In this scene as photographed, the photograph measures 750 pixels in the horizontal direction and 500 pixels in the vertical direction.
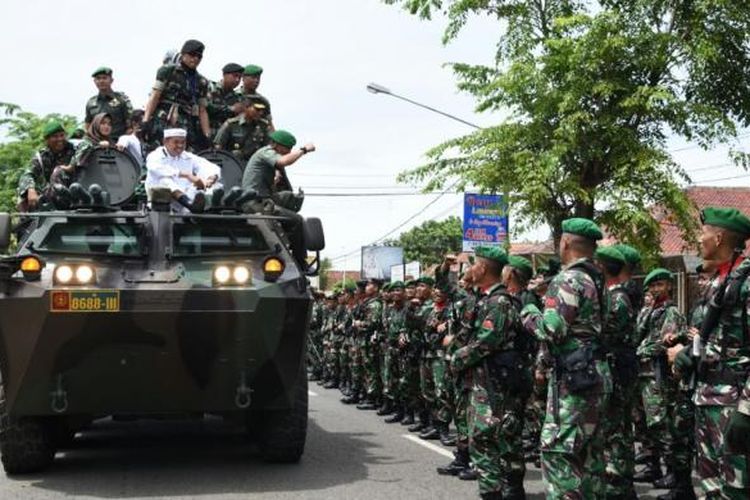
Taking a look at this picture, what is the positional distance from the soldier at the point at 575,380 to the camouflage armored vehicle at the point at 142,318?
2.46m

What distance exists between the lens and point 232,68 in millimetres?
10570

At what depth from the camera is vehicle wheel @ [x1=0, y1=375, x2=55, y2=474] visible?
7.59 metres

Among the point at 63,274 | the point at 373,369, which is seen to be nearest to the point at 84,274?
the point at 63,274

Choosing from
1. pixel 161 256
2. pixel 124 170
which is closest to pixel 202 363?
pixel 161 256

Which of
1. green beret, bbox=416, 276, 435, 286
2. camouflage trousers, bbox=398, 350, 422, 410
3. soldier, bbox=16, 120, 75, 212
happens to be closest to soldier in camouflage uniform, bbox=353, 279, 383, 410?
green beret, bbox=416, 276, 435, 286

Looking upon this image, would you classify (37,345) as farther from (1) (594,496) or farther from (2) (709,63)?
(2) (709,63)

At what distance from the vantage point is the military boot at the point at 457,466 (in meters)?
8.29

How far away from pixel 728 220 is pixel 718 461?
3.94 ft

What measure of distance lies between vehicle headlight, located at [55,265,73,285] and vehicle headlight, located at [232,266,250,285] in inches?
44.9

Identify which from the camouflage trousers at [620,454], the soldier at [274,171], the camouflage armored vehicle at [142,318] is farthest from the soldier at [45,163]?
the camouflage trousers at [620,454]

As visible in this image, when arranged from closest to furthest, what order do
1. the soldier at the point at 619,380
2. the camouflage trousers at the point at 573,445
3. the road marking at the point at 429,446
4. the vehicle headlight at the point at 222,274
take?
the camouflage trousers at the point at 573,445, the soldier at the point at 619,380, the vehicle headlight at the point at 222,274, the road marking at the point at 429,446

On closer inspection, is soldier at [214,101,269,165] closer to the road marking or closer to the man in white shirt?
the man in white shirt

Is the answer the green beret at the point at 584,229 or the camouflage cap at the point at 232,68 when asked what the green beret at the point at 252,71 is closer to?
the camouflage cap at the point at 232,68

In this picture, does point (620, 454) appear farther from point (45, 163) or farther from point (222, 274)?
point (45, 163)
